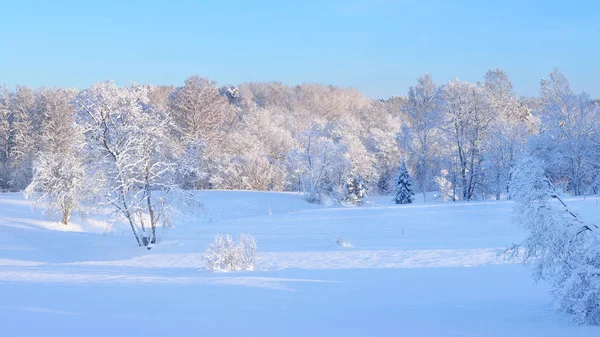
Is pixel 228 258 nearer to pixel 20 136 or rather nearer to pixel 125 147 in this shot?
pixel 125 147

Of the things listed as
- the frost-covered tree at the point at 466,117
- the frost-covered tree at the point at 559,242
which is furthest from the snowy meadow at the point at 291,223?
the frost-covered tree at the point at 466,117

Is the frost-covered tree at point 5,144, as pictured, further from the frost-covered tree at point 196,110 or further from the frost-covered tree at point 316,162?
the frost-covered tree at point 316,162

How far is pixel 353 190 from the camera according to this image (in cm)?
4188

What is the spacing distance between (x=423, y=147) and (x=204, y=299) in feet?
96.8

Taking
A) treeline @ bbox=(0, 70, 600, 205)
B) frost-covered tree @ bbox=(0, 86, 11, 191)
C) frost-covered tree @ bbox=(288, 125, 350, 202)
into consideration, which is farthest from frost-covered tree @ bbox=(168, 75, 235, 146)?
frost-covered tree @ bbox=(0, 86, 11, 191)

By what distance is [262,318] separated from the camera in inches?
289

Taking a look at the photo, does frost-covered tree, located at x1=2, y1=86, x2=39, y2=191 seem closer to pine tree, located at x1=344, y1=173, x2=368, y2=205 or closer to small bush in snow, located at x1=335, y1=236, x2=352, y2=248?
pine tree, located at x1=344, y1=173, x2=368, y2=205

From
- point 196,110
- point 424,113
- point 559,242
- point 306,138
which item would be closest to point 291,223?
point 424,113

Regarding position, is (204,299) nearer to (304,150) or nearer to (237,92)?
(304,150)

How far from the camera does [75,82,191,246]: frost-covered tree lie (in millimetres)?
20344

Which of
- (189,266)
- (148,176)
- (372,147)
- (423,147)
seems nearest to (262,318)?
(189,266)

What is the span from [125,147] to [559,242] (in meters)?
17.2

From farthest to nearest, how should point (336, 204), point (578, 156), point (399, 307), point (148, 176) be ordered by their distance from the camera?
point (336, 204), point (578, 156), point (148, 176), point (399, 307)

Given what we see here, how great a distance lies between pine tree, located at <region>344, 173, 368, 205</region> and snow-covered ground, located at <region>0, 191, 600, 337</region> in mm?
16852
